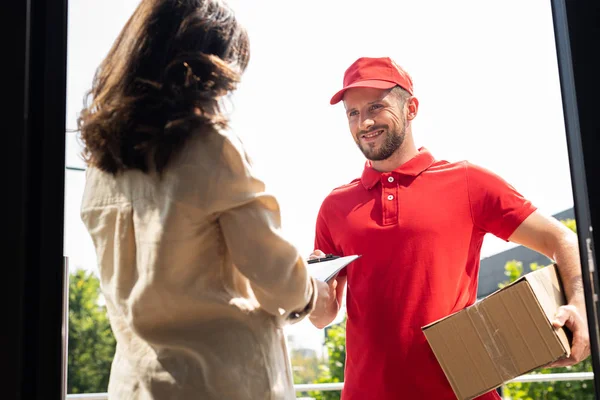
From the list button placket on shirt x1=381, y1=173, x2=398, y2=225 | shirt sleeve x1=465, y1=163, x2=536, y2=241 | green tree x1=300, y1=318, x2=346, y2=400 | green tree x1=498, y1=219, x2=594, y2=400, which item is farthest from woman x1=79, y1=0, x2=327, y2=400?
green tree x1=498, y1=219, x2=594, y2=400

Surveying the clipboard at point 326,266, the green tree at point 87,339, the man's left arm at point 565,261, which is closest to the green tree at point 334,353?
the clipboard at point 326,266

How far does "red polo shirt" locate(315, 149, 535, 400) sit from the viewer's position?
1904mm

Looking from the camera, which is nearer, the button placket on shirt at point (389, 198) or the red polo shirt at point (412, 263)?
the red polo shirt at point (412, 263)

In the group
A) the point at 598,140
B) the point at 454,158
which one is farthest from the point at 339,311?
the point at 598,140

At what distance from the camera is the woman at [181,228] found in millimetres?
1281

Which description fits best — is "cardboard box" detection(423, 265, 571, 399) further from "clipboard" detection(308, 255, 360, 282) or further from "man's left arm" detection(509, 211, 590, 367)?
"clipboard" detection(308, 255, 360, 282)

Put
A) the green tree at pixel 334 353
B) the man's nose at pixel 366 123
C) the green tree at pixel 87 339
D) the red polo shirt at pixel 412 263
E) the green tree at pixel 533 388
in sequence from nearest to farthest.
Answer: the green tree at pixel 87 339, the red polo shirt at pixel 412 263, the man's nose at pixel 366 123, the green tree at pixel 533 388, the green tree at pixel 334 353

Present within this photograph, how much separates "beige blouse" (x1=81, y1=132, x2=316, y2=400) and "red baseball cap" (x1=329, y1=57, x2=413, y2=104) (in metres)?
0.88

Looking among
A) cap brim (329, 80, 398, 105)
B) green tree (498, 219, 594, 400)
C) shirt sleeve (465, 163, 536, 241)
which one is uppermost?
cap brim (329, 80, 398, 105)

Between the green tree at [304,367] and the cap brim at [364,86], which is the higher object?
the cap brim at [364,86]

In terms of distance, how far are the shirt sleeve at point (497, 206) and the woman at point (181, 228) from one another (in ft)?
2.71

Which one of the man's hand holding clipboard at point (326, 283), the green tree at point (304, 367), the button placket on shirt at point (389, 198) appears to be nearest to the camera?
the man's hand holding clipboard at point (326, 283)

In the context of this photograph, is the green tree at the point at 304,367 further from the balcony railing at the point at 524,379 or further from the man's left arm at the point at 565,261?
the man's left arm at the point at 565,261

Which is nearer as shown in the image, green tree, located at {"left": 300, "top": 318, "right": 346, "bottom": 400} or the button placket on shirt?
the button placket on shirt
